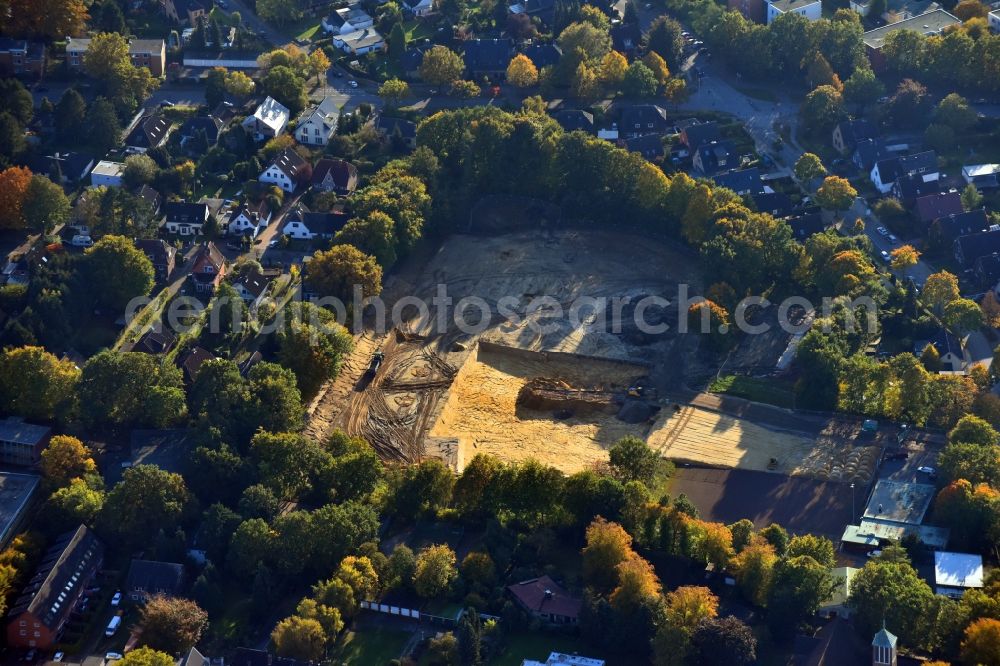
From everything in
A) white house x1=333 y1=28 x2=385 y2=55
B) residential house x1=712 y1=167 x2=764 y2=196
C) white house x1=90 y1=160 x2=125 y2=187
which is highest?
white house x1=333 y1=28 x2=385 y2=55

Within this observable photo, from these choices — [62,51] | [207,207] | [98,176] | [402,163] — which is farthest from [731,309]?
[62,51]

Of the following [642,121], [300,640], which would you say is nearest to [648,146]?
[642,121]

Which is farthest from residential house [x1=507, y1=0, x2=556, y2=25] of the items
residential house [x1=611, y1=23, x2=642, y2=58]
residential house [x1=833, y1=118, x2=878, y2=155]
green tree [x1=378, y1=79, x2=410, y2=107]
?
residential house [x1=833, y1=118, x2=878, y2=155]

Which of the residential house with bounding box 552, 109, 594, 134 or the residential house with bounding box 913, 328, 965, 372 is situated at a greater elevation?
the residential house with bounding box 552, 109, 594, 134

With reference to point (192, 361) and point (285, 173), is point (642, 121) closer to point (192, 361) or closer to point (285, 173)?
point (285, 173)

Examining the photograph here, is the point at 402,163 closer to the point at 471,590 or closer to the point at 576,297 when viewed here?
the point at 576,297

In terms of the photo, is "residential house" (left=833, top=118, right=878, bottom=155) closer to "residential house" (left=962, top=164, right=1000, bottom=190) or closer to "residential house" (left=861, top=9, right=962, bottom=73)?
"residential house" (left=962, top=164, right=1000, bottom=190)
